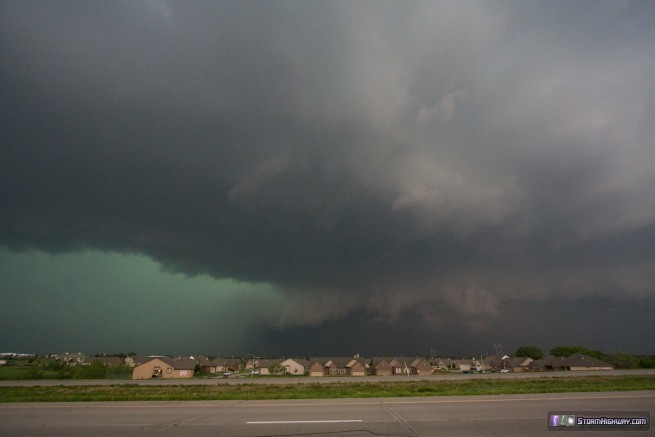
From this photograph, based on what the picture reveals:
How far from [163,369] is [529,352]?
164 meters

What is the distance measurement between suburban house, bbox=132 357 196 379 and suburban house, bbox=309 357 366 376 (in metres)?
35.3

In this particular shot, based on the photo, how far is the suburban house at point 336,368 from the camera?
112m

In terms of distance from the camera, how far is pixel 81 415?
1623cm

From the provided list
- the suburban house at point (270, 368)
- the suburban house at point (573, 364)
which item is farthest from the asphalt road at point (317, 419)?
the suburban house at point (270, 368)

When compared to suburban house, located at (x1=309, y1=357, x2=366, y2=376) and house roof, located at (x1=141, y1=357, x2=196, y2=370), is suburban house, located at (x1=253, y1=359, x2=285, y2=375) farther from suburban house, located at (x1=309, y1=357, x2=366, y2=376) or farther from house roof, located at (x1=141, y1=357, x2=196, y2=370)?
house roof, located at (x1=141, y1=357, x2=196, y2=370)

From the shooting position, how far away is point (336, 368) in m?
115

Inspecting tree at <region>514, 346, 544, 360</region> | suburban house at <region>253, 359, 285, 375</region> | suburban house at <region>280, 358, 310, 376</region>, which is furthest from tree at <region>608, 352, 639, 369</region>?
suburban house at <region>253, 359, 285, 375</region>

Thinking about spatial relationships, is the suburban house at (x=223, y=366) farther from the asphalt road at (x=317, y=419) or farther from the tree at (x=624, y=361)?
the tree at (x=624, y=361)

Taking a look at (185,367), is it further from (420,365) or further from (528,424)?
(528,424)

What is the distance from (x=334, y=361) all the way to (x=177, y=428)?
374 feet

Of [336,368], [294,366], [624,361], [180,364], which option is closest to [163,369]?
[180,364]

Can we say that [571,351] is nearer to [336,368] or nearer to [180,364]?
[336,368]

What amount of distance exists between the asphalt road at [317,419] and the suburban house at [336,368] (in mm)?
98737

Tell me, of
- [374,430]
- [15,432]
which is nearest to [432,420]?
[374,430]
